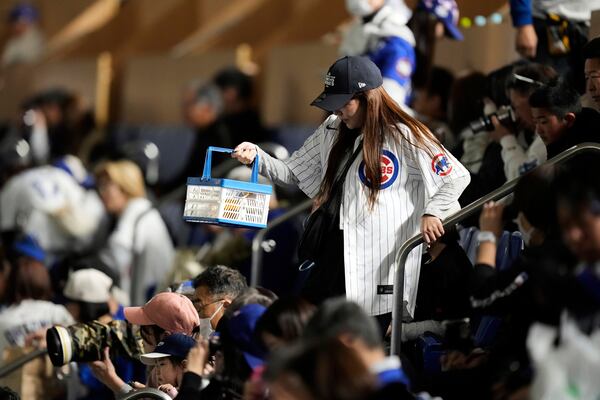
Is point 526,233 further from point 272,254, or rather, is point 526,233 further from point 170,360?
point 272,254

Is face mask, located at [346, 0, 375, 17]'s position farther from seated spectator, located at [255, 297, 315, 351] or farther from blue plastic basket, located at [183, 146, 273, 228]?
seated spectator, located at [255, 297, 315, 351]

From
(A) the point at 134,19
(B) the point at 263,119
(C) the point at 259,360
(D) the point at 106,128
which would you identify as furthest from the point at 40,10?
Result: (C) the point at 259,360

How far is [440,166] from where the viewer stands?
5.92 metres

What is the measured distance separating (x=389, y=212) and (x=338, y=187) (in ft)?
0.84

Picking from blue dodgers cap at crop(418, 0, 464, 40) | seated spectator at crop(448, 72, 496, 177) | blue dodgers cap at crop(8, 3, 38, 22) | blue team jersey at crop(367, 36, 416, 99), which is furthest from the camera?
blue dodgers cap at crop(8, 3, 38, 22)

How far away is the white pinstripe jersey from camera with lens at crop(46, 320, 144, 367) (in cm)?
110

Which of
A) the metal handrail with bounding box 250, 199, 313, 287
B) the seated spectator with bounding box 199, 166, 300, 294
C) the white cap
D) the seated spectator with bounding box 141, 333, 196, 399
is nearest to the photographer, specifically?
the white cap

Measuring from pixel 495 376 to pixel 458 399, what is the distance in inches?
18.0

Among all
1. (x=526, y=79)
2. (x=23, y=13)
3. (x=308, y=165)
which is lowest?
(x=308, y=165)

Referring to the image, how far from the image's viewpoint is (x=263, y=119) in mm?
11930

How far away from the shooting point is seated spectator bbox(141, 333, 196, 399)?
570cm

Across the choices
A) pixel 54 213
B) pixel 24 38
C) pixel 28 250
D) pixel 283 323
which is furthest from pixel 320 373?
pixel 24 38

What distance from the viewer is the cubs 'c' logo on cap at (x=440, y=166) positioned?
5.91 meters

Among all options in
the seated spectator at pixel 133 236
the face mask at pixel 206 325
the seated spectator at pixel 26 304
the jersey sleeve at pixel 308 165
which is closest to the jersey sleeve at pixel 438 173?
the jersey sleeve at pixel 308 165
